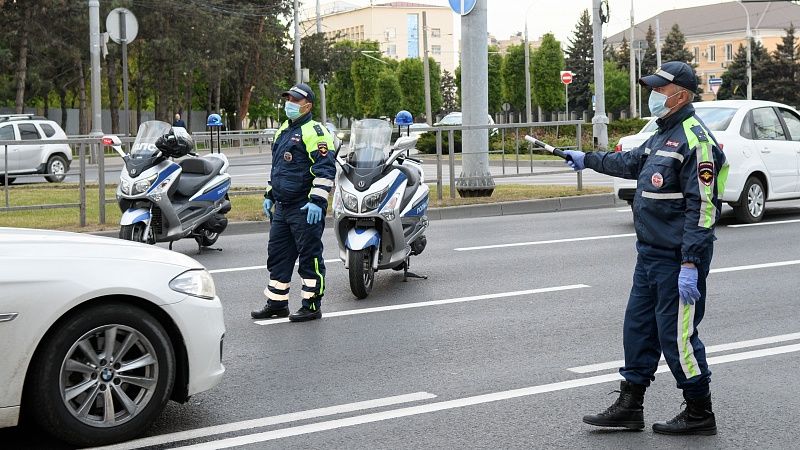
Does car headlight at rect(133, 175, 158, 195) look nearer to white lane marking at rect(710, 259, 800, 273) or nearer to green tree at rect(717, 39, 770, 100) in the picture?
white lane marking at rect(710, 259, 800, 273)

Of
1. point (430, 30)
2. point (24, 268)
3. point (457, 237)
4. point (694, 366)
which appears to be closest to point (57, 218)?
point (457, 237)

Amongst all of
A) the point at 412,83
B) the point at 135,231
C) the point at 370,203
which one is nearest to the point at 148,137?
the point at 135,231

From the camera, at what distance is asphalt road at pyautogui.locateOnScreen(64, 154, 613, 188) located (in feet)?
52.8

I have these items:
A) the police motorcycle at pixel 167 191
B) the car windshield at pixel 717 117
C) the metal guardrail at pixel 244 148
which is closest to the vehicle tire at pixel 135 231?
the police motorcycle at pixel 167 191

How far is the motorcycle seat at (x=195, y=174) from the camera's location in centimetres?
1232

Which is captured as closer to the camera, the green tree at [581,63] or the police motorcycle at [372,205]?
the police motorcycle at [372,205]

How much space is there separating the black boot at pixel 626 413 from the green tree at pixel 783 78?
8212 centimetres

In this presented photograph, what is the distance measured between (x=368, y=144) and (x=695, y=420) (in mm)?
4976

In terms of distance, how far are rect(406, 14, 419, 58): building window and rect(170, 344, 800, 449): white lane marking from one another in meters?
150

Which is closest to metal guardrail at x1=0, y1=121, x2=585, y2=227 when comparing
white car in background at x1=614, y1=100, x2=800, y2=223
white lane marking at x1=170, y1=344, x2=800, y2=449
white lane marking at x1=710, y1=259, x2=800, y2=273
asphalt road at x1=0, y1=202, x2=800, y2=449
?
white car in background at x1=614, y1=100, x2=800, y2=223

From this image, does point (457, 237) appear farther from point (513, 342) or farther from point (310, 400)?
point (310, 400)

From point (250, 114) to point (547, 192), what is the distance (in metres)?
83.9

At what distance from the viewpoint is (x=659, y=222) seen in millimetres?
5324

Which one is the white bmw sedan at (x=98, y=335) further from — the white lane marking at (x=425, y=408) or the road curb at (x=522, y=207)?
the road curb at (x=522, y=207)
